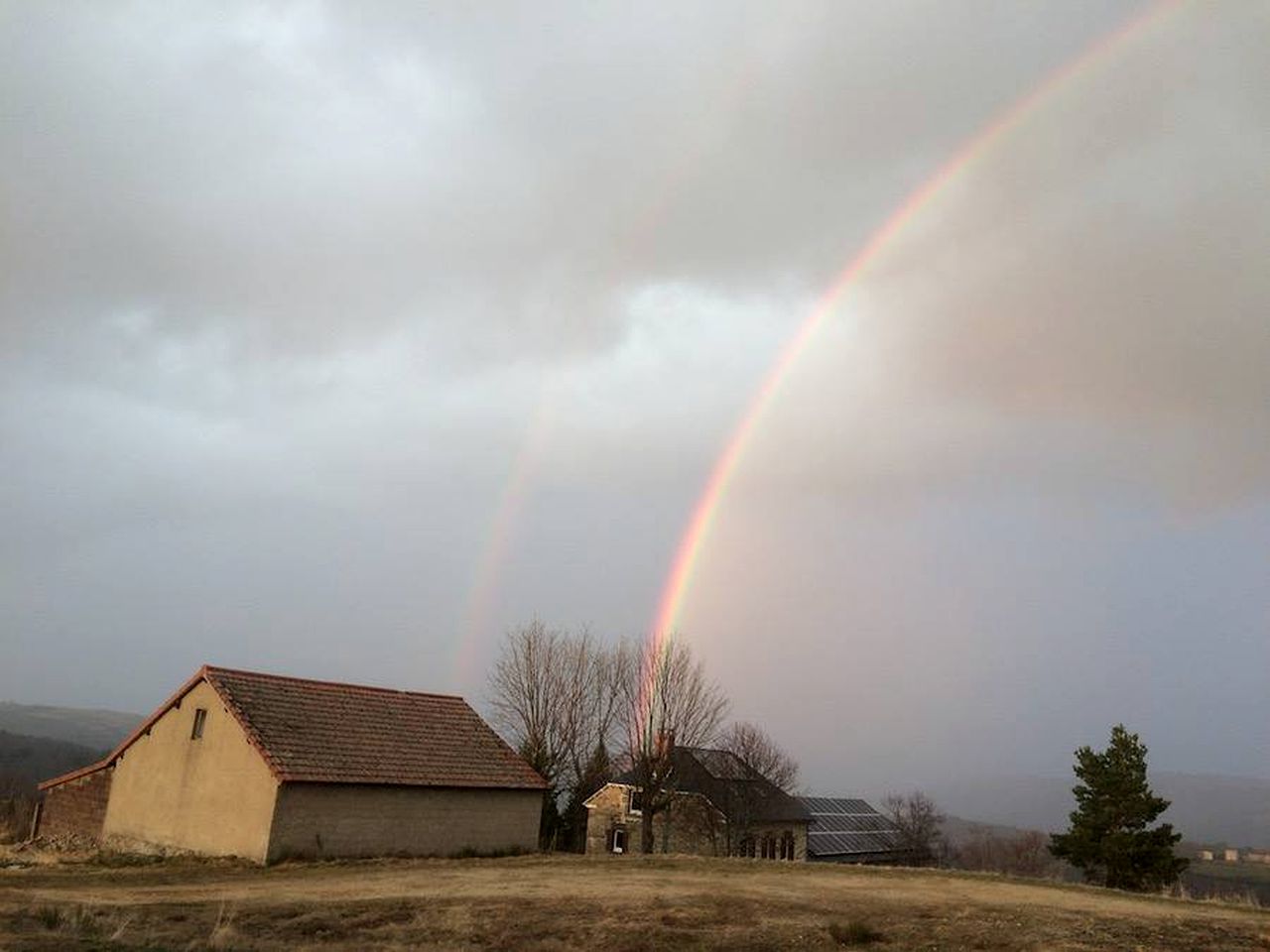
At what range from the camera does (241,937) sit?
1467cm

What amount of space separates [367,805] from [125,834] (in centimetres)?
927

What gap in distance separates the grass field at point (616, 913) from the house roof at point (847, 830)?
49345 millimetres

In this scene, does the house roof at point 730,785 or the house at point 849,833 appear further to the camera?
the house at point 849,833

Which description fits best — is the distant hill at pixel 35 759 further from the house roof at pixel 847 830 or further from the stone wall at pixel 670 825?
the house roof at pixel 847 830

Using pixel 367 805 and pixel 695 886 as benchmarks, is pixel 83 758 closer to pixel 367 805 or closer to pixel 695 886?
pixel 367 805

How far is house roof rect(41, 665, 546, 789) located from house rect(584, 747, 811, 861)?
2064 centimetres

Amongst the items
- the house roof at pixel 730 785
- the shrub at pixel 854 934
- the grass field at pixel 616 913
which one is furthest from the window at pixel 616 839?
the shrub at pixel 854 934

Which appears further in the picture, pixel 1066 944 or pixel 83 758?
pixel 83 758

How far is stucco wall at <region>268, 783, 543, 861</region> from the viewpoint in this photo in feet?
92.7

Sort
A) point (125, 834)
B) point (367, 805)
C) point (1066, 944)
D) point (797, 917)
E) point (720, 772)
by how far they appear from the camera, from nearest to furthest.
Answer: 1. point (1066, 944)
2. point (797, 917)
3. point (367, 805)
4. point (125, 834)
5. point (720, 772)

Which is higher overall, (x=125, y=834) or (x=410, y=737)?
(x=410, y=737)

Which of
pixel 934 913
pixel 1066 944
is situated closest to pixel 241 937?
pixel 934 913

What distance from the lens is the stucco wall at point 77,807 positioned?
33.8 meters

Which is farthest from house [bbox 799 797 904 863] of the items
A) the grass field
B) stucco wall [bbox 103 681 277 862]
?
the grass field
